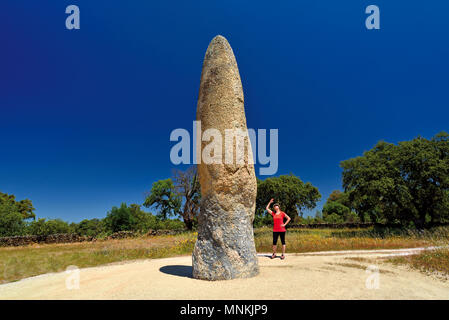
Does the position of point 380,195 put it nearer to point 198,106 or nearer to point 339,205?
point 198,106

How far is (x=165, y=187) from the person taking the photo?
3562 centimetres

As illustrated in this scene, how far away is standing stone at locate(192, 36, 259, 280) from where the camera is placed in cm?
658

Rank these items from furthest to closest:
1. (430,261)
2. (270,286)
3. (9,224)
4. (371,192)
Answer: (9,224) < (371,192) < (430,261) < (270,286)

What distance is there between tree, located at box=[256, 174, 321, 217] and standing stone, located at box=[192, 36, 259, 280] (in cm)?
2733

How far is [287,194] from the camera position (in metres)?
34.3

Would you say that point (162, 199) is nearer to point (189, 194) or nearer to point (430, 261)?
point (189, 194)

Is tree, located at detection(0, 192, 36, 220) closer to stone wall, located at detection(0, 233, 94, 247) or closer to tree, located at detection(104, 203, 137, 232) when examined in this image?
tree, located at detection(104, 203, 137, 232)

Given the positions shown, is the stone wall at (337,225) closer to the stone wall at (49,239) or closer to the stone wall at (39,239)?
the stone wall at (49,239)

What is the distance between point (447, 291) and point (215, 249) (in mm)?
4965

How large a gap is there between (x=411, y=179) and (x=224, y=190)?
2008 cm

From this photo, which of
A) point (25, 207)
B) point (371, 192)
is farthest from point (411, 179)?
point (25, 207)

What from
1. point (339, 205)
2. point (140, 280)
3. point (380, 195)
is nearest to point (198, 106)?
point (140, 280)
